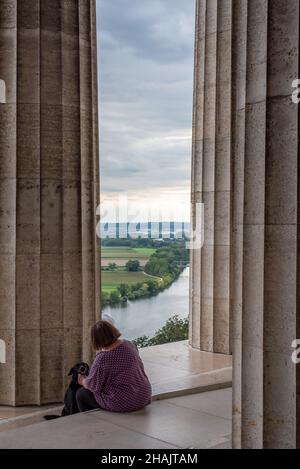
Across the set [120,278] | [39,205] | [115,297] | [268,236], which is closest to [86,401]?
[39,205]

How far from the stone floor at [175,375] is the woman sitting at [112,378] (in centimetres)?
126

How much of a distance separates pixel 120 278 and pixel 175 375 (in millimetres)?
19807

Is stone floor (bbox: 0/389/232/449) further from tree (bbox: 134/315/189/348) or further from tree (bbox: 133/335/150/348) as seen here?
tree (bbox: 133/335/150/348)

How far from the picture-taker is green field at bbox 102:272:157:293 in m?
32.1

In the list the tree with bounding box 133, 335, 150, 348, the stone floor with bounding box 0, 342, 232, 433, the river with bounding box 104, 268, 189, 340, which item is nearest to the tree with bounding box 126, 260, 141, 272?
the river with bounding box 104, 268, 189, 340

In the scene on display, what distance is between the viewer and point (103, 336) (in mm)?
9008

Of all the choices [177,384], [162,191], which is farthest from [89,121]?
[162,191]

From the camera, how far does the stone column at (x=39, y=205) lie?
1094 cm

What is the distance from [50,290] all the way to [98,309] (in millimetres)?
1308

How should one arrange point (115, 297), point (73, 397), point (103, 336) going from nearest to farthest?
point (103, 336)
point (73, 397)
point (115, 297)

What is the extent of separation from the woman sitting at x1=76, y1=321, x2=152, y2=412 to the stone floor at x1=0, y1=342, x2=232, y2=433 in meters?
1.26

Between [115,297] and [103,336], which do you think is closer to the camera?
[103,336]

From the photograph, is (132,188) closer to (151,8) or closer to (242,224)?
(151,8)

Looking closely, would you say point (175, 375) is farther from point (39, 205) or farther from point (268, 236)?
point (268, 236)
